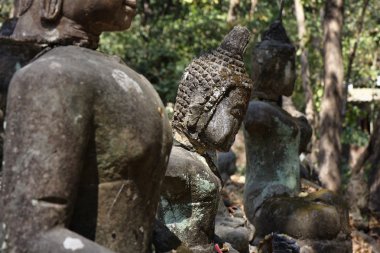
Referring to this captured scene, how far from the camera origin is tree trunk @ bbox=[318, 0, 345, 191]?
353 inches

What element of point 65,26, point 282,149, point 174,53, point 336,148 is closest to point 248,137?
point 282,149

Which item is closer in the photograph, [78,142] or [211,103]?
[78,142]

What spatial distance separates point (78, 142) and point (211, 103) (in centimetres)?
178

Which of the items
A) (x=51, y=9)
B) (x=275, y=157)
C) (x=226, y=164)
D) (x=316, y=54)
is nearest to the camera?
(x=51, y=9)

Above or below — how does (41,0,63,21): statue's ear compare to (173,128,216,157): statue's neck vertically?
above

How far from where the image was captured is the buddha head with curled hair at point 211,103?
3545 mm

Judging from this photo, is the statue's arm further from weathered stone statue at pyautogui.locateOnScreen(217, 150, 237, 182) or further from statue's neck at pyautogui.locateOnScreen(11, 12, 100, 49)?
weathered stone statue at pyautogui.locateOnScreen(217, 150, 237, 182)

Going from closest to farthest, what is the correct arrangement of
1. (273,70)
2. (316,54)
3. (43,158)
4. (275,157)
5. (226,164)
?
(43,158)
(273,70)
(275,157)
(226,164)
(316,54)

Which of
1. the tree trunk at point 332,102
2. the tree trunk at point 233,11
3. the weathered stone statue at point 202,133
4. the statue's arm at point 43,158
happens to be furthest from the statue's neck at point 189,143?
the tree trunk at point 233,11

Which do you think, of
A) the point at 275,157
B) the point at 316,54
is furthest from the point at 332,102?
the point at 316,54

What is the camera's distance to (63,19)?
2.13 meters

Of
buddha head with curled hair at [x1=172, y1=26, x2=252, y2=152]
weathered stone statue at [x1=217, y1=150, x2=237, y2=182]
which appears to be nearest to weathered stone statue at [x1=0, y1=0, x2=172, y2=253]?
buddha head with curled hair at [x1=172, y1=26, x2=252, y2=152]

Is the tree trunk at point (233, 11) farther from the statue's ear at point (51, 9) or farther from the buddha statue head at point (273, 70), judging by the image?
the statue's ear at point (51, 9)

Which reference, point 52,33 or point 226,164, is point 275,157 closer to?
point 226,164
